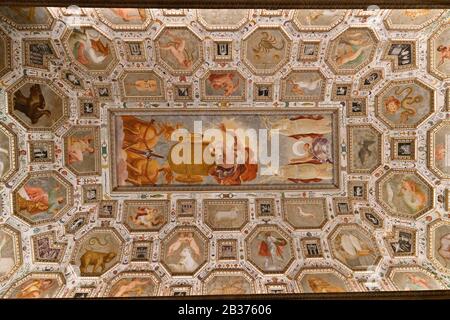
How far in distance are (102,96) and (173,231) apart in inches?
173

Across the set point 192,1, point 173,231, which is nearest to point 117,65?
point 192,1

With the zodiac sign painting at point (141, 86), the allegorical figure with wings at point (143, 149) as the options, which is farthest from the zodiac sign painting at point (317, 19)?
the allegorical figure with wings at point (143, 149)

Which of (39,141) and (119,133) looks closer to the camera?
(39,141)

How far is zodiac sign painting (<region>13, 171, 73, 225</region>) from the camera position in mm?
9070

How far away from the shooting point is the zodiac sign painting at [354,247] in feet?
29.9

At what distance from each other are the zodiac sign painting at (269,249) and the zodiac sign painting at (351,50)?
194 inches

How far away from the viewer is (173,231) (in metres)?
9.94

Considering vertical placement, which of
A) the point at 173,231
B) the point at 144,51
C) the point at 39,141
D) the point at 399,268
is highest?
the point at 144,51

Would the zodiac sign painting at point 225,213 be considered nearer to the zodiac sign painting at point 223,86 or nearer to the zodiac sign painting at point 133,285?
the zodiac sign painting at point 133,285

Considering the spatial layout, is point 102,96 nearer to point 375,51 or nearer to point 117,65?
point 117,65

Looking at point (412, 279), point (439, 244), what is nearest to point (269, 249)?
point (412, 279)

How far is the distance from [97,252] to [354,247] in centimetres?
715

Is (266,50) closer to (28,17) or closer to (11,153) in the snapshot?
(28,17)

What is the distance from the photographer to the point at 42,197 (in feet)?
31.0
